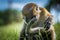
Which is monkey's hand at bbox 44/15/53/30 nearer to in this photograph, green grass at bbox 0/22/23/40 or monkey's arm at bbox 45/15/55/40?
monkey's arm at bbox 45/15/55/40

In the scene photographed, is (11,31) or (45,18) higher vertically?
(45,18)

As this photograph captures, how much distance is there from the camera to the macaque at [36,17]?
12.3 ft

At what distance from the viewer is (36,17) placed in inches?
148

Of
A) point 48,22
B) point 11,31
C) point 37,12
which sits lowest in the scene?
point 11,31

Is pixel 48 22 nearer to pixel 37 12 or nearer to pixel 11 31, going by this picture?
pixel 37 12

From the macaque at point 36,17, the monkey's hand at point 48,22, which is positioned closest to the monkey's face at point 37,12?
the macaque at point 36,17

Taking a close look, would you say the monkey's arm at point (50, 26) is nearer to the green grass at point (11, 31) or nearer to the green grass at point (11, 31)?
the green grass at point (11, 31)

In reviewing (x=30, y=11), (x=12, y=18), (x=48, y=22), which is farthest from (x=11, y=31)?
(x=48, y=22)

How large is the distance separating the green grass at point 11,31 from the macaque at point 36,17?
0.07m

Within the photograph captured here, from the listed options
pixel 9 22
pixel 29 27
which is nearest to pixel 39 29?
pixel 29 27

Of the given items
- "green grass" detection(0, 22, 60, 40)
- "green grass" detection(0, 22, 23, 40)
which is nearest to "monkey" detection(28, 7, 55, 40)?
"green grass" detection(0, 22, 60, 40)

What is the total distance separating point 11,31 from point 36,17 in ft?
1.16

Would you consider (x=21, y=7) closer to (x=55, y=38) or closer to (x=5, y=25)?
(x=5, y=25)

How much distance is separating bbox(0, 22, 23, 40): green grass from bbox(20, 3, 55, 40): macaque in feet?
0.22
